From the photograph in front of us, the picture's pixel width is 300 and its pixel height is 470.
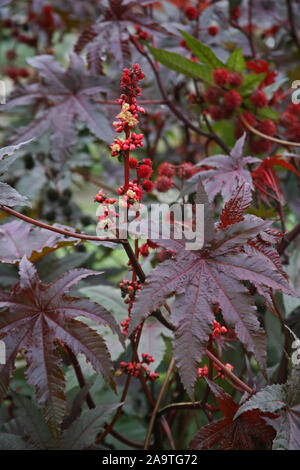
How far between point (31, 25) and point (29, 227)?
1217 millimetres

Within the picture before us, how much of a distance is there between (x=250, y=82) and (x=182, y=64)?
0.53 feet

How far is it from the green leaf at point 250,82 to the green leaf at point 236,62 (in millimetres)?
29

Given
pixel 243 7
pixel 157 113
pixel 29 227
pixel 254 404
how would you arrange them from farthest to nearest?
1. pixel 243 7
2. pixel 157 113
3. pixel 29 227
4. pixel 254 404

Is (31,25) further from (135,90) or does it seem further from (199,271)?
(199,271)

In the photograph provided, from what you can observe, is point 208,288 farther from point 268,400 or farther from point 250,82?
point 250,82

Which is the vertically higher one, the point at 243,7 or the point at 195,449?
the point at 243,7

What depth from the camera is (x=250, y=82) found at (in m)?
1.09

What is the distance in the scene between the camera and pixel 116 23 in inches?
47.1

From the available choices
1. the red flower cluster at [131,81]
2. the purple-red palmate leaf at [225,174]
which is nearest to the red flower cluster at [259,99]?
the purple-red palmate leaf at [225,174]

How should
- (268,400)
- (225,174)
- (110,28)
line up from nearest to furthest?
(268,400), (225,174), (110,28)

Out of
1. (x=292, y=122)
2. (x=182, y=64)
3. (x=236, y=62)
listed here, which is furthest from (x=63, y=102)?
(x=292, y=122)

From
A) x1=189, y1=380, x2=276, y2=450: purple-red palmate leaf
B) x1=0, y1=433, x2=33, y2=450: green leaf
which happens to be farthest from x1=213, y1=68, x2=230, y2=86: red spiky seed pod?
x1=0, y1=433, x2=33, y2=450: green leaf

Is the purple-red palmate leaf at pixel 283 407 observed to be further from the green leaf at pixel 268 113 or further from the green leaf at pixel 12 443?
the green leaf at pixel 268 113

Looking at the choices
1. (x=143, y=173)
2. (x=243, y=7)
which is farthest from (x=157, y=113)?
(x=143, y=173)
